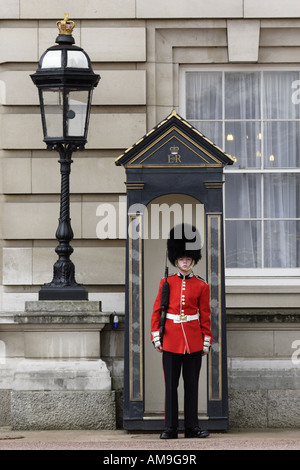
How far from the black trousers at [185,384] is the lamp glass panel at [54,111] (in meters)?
2.20

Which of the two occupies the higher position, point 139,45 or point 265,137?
point 139,45

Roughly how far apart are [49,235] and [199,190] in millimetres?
1765

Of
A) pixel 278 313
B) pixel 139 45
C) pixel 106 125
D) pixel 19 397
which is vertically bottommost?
pixel 19 397

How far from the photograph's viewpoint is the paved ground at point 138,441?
988 cm

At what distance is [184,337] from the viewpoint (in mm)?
10625

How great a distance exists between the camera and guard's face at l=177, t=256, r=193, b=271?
1072 centimetres

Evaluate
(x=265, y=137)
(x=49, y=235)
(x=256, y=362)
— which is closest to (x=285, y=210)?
(x=265, y=137)

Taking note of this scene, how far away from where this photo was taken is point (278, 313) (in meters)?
12.0

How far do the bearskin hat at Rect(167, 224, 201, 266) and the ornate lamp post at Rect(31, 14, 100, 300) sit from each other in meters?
1.05

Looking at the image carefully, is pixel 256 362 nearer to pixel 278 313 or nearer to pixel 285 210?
pixel 278 313

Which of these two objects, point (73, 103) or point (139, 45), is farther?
point (139, 45)
